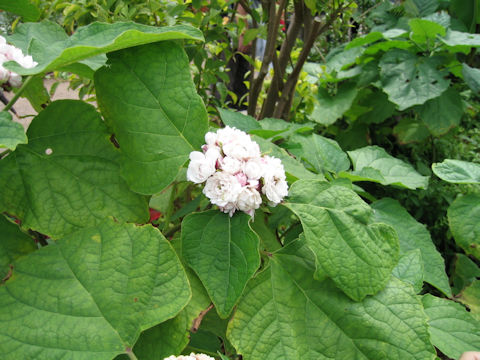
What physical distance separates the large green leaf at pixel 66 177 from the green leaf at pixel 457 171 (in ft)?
3.23

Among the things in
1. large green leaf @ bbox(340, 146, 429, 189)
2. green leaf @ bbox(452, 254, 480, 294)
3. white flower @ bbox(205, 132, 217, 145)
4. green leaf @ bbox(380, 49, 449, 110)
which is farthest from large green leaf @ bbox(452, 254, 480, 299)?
white flower @ bbox(205, 132, 217, 145)

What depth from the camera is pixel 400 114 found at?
2.17 metres

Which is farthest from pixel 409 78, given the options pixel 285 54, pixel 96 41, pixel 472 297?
pixel 96 41

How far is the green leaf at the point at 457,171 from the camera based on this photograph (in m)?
1.28

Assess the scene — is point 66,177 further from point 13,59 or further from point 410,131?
point 410,131

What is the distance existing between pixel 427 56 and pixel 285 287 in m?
1.70

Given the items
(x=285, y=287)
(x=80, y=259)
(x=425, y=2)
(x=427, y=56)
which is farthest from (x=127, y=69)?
(x=425, y=2)

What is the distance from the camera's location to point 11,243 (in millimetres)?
741

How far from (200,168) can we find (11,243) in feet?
1.24

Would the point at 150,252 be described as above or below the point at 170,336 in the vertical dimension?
above

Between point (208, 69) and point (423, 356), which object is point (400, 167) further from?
point (208, 69)

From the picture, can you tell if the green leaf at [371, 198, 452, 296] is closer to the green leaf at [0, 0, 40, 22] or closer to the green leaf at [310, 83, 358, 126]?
the green leaf at [310, 83, 358, 126]

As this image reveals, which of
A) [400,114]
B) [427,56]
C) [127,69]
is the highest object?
[127,69]

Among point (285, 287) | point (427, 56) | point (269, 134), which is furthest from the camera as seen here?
point (427, 56)
